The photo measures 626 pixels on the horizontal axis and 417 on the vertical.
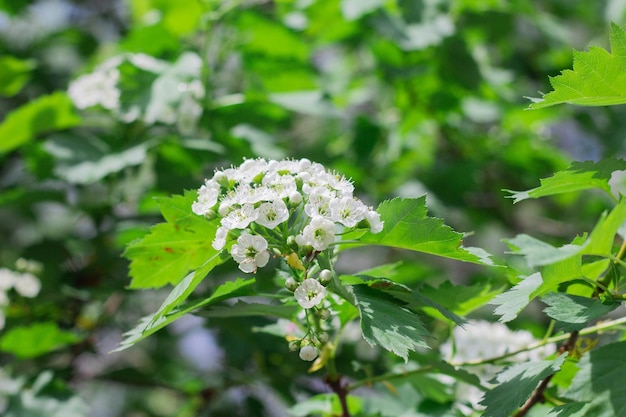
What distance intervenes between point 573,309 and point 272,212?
1.41ft

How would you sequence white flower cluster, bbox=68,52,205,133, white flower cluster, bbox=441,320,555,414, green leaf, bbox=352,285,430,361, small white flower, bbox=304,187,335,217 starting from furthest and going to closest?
white flower cluster, bbox=68,52,205,133
white flower cluster, bbox=441,320,555,414
small white flower, bbox=304,187,335,217
green leaf, bbox=352,285,430,361

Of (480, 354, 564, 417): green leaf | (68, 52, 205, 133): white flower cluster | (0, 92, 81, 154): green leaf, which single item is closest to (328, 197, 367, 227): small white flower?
(480, 354, 564, 417): green leaf

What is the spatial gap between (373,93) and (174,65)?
981 millimetres

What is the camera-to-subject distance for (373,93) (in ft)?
9.04

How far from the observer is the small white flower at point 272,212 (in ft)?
3.34

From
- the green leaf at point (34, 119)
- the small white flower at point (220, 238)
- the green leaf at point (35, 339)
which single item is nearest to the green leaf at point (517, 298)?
the small white flower at point (220, 238)

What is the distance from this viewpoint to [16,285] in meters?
2.11

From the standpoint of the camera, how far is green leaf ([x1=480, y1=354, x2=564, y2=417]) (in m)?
0.99

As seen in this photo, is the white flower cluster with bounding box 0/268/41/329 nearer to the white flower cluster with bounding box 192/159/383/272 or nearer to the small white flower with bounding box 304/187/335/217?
the white flower cluster with bounding box 192/159/383/272

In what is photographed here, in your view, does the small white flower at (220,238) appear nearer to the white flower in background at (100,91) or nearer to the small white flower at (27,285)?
the white flower in background at (100,91)

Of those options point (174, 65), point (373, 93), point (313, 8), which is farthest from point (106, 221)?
point (373, 93)

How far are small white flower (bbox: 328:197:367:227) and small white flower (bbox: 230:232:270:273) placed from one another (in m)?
0.11

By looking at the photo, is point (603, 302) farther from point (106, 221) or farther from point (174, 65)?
point (106, 221)

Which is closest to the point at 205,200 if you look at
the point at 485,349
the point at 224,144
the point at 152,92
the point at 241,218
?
the point at 241,218
